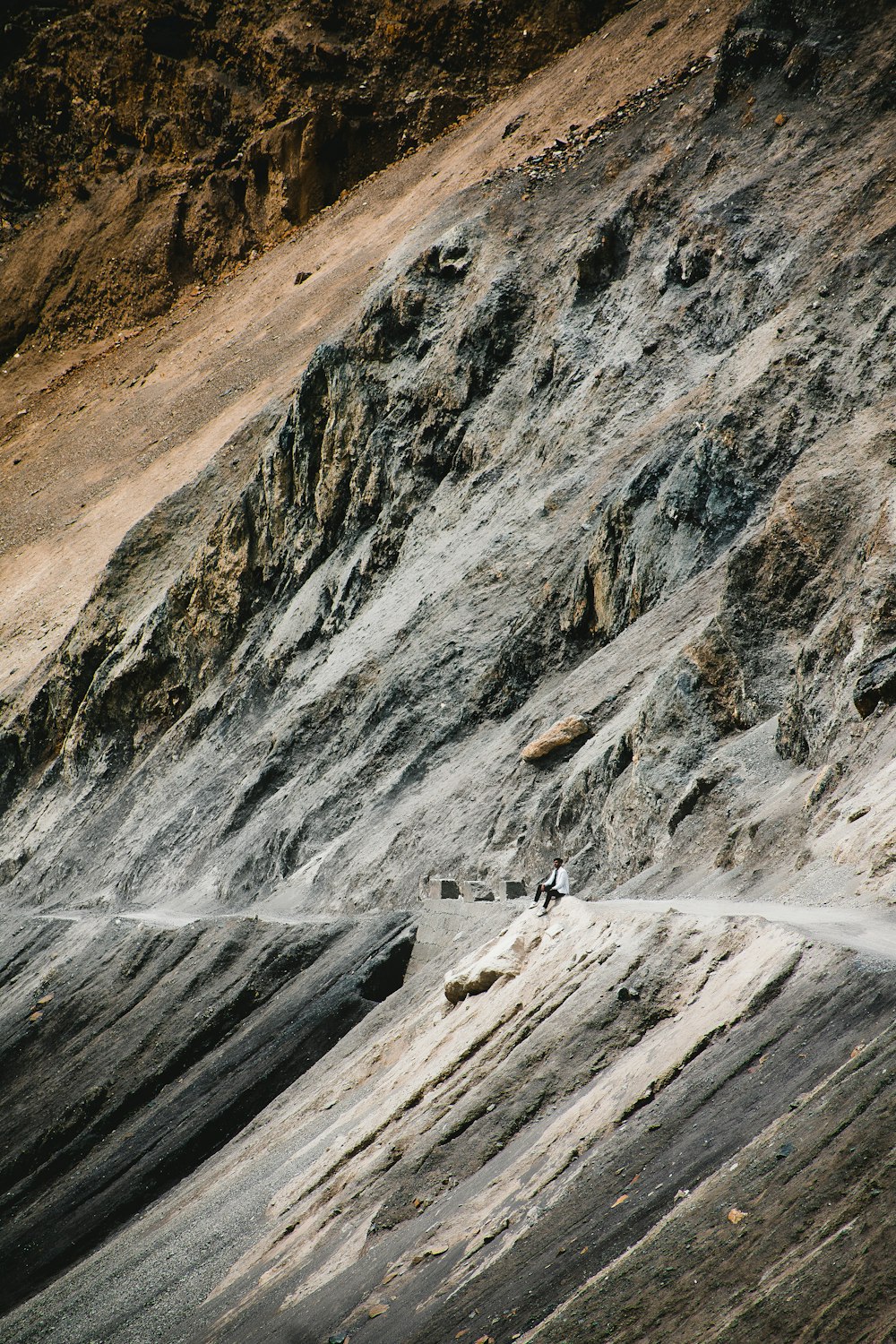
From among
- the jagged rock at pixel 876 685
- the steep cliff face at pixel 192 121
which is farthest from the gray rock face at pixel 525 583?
the steep cliff face at pixel 192 121

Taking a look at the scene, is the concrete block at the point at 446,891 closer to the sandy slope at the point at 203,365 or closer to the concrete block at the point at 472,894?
the concrete block at the point at 472,894

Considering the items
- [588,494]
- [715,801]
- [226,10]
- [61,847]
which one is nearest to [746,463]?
[588,494]

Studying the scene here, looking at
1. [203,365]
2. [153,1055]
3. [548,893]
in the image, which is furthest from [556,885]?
[203,365]

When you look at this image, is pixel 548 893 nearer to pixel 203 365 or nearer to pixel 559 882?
pixel 559 882

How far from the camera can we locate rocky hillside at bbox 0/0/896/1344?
7406 mm

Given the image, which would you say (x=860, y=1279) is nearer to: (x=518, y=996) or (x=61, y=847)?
(x=518, y=996)

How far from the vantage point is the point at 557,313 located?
28.4 m

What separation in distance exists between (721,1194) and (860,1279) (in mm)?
1268

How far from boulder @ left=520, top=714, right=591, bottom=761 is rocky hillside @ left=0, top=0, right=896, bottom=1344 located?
0.13 meters

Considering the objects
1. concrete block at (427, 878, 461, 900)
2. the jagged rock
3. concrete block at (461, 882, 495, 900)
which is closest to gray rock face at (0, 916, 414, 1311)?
concrete block at (427, 878, 461, 900)

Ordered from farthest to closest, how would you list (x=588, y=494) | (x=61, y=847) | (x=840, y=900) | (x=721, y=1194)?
(x=61, y=847)
(x=588, y=494)
(x=840, y=900)
(x=721, y=1194)

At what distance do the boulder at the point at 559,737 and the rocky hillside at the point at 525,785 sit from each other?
13cm

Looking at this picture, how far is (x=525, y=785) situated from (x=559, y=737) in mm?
1046

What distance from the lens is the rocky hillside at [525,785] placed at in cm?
741
